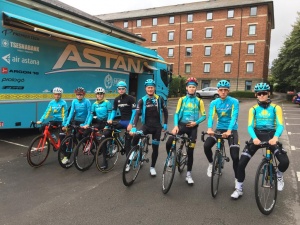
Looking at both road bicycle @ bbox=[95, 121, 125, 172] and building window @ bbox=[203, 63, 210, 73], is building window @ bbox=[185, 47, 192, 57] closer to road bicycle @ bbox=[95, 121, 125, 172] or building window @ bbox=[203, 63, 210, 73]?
building window @ bbox=[203, 63, 210, 73]

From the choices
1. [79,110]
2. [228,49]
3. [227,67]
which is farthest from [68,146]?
A: [228,49]

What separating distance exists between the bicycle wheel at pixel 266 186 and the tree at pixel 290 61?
3118cm

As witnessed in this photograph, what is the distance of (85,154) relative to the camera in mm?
5605

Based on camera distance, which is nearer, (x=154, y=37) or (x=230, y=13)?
(x=230, y=13)

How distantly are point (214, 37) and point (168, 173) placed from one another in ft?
145

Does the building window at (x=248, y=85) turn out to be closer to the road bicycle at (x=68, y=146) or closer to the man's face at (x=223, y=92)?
the man's face at (x=223, y=92)

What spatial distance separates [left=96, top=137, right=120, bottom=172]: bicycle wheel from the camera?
5437mm

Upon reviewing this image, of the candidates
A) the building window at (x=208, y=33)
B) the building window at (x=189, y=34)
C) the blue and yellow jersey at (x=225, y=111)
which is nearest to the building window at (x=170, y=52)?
the building window at (x=189, y=34)

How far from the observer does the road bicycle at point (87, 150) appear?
17.9 feet

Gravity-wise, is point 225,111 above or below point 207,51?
below

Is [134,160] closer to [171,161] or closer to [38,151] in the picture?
[171,161]

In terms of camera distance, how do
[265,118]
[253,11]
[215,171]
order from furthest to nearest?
[253,11] → [215,171] → [265,118]

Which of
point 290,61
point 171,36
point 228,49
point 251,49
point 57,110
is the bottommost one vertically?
point 57,110

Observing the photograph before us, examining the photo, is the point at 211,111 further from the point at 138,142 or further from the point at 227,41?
the point at 227,41
